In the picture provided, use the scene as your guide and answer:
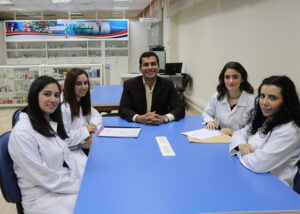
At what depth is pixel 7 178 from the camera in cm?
144

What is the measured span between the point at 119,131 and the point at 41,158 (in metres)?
0.78

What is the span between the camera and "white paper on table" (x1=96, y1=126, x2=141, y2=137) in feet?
6.95

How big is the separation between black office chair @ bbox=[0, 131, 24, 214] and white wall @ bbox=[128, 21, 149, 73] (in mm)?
9830

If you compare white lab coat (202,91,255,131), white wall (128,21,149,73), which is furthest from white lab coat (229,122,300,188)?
white wall (128,21,149,73)

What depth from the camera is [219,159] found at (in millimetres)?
1670

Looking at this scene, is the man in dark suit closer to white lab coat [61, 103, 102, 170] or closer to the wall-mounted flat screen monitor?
white lab coat [61, 103, 102, 170]

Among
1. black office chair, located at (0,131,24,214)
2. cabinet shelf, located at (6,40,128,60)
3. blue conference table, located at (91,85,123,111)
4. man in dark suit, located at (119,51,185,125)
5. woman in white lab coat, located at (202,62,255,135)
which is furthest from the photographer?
cabinet shelf, located at (6,40,128,60)

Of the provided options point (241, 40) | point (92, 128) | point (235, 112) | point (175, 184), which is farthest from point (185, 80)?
point (175, 184)

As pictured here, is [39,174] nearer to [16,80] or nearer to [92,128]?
[92,128]

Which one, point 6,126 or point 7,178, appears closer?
point 7,178

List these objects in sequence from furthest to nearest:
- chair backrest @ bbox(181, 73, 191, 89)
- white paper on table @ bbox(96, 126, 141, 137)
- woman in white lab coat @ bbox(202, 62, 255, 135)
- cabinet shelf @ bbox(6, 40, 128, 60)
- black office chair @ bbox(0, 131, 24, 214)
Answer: cabinet shelf @ bbox(6, 40, 128, 60), chair backrest @ bbox(181, 73, 191, 89), woman in white lab coat @ bbox(202, 62, 255, 135), white paper on table @ bbox(96, 126, 141, 137), black office chair @ bbox(0, 131, 24, 214)

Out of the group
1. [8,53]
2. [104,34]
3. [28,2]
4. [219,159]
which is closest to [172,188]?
[219,159]

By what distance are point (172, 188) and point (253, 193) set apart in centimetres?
37

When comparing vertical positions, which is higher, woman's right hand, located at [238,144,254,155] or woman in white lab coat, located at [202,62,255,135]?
woman in white lab coat, located at [202,62,255,135]
